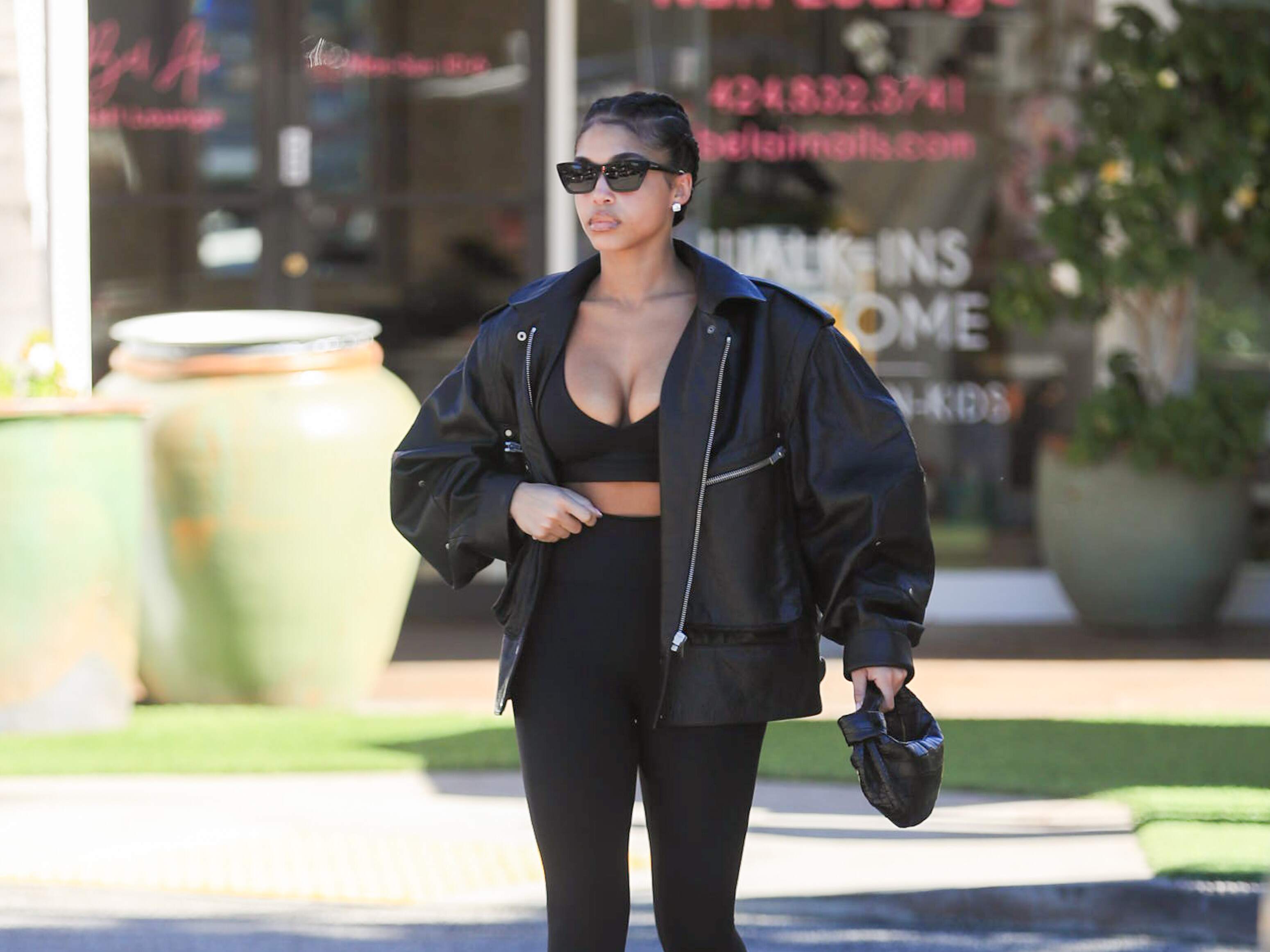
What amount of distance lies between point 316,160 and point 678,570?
7.22 metres

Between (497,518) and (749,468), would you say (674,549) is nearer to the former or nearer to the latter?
(749,468)

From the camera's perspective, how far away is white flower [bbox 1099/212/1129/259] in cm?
984

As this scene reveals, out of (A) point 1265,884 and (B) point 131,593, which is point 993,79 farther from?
(A) point 1265,884

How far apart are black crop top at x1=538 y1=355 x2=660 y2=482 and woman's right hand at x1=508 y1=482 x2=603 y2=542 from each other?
0.05 m

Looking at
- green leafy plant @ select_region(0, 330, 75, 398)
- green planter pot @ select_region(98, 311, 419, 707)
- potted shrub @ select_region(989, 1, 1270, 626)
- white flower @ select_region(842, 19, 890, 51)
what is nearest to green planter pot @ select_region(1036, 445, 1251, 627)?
potted shrub @ select_region(989, 1, 1270, 626)

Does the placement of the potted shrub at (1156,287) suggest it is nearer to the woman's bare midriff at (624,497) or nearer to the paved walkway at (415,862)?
the paved walkway at (415,862)

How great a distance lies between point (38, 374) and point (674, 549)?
4.87m

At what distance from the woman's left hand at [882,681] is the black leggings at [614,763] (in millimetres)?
177

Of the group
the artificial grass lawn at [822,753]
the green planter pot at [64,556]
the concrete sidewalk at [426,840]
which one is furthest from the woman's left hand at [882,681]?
the green planter pot at [64,556]

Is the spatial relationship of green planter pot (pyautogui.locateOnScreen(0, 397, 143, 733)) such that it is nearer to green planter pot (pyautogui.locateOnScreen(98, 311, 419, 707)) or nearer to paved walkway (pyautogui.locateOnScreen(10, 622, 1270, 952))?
green planter pot (pyautogui.locateOnScreen(98, 311, 419, 707))

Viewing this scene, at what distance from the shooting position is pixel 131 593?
764 cm

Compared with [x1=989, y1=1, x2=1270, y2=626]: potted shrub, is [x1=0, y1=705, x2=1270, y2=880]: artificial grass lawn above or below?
below

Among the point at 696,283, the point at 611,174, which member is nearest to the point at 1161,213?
the point at 696,283

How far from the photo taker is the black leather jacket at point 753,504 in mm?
3355
